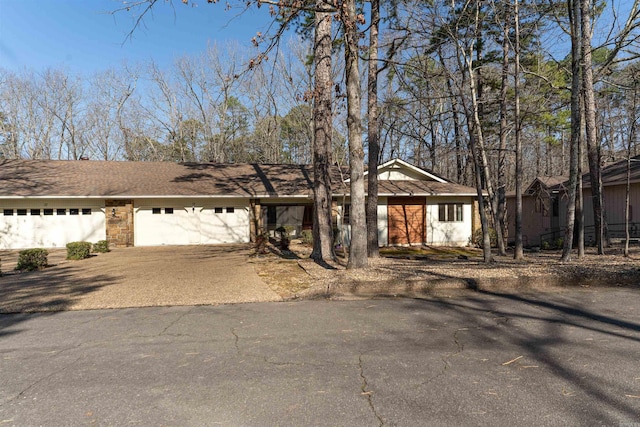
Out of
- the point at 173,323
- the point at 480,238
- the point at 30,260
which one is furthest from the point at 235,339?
the point at 480,238

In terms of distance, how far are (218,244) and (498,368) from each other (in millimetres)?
15866

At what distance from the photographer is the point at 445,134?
86.2 ft

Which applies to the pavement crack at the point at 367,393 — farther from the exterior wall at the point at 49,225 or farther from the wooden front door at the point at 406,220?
the exterior wall at the point at 49,225

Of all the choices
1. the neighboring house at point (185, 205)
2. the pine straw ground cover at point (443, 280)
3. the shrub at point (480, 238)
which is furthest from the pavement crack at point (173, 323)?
the shrub at point (480, 238)

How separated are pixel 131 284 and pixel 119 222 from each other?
1004cm

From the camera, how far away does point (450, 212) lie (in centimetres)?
1922

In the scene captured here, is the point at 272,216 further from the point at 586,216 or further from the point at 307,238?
the point at 586,216

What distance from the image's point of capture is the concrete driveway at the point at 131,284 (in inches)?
272

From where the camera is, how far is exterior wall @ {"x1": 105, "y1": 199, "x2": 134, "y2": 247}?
56.2 ft

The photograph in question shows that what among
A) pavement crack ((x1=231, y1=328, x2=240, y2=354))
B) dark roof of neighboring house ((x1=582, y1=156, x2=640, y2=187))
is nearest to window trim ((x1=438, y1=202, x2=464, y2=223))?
dark roof of neighboring house ((x1=582, y1=156, x2=640, y2=187))

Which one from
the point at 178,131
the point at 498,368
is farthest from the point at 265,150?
the point at 498,368

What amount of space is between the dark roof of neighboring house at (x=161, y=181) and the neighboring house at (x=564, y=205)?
6.01 metres

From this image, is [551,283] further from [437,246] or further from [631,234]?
[631,234]

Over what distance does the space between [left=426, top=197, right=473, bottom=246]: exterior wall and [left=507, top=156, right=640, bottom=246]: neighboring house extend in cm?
358
